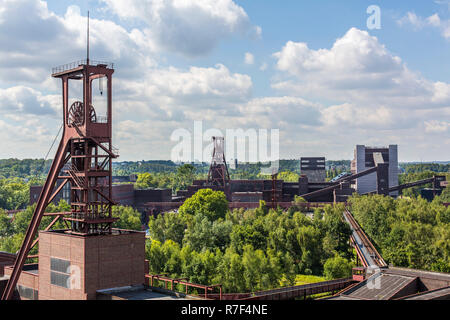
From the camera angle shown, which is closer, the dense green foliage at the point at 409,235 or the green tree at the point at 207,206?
the dense green foliage at the point at 409,235

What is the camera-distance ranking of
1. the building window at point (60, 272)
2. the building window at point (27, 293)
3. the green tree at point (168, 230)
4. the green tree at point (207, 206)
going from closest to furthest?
the building window at point (60, 272), the building window at point (27, 293), the green tree at point (168, 230), the green tree at point (207, 206)

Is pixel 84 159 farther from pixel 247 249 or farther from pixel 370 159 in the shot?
pixel 370 159

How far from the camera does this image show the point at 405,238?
2426 inches

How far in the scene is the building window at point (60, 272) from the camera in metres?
33.3

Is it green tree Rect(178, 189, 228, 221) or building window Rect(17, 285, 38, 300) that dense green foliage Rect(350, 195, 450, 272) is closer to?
green tree Rect(178, 189, 228, 221)

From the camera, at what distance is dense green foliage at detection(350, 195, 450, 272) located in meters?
52.7

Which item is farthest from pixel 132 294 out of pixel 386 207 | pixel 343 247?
pixel 386 207

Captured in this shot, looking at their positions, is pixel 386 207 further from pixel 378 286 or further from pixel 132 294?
pixel 132 294

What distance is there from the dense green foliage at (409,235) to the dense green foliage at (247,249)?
20.0 ft

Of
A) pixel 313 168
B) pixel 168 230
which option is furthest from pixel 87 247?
pixel 313 168

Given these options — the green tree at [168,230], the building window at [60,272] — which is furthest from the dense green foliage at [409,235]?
the building window at [60,272]

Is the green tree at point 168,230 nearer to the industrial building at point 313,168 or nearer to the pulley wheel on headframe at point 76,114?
the pulley wheel on headframe at point 76,114
